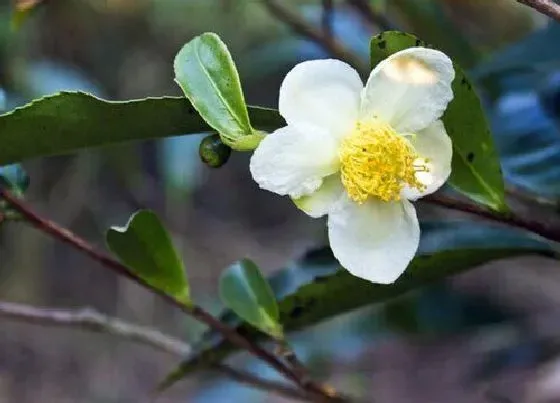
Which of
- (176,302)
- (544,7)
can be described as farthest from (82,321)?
(544,7)

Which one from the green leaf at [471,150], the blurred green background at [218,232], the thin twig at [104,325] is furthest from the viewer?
the blurred green background at [218,232]

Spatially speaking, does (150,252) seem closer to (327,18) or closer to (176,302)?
(176,302)

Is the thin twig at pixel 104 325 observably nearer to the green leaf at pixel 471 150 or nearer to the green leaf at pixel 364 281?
the green leaf at pixel 364 281

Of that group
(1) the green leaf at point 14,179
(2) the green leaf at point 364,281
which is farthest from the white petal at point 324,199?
(1) the green leaf at point 14,179

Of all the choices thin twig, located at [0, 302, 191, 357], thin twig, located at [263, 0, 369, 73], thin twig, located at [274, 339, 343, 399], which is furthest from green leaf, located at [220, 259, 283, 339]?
thin twig, located at [263, 0, 369, 73]

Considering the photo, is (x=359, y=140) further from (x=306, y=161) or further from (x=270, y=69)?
(x=270, y=69)

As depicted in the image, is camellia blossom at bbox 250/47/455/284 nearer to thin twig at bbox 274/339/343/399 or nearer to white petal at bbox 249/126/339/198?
white petal at bbox 249/126/339/198
